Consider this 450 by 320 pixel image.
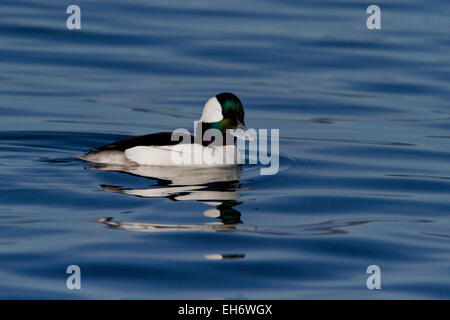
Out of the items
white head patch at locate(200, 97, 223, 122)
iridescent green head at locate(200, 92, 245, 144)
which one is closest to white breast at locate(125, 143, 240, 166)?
iridescent green head at locate(200, 92, 245, 144)

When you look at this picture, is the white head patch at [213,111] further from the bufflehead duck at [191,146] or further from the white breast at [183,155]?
the white breast at [183,155]

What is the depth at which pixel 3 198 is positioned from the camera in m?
10.4

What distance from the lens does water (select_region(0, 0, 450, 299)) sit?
852 centimetres

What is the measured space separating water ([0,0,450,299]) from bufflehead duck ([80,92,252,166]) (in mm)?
344

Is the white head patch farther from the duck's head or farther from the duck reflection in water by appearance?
the duck reflection in water

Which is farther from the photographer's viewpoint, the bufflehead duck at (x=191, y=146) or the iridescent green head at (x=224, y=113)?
the iridescent green head at (x=224, y=113)

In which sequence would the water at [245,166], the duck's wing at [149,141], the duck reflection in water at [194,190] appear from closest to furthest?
the water at [245,166] → the duck reflection in water at [194,190] → the duck's wing at [149,141]

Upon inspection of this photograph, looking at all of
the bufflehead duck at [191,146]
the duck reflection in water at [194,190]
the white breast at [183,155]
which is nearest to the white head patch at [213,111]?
the bufflehead duck at [191,146]

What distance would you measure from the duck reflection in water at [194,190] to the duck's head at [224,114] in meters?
A: 0.51

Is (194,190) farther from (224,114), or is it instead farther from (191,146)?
(224,114)

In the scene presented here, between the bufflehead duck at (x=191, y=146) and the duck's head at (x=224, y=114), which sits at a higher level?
the duck's head at (x=224, y=114)

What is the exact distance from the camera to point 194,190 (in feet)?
36.2

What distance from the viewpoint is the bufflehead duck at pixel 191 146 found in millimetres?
11852
